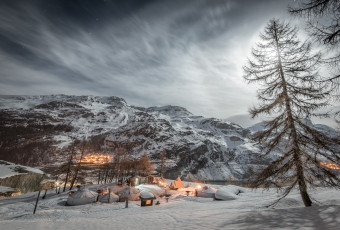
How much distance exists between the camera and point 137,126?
649ft

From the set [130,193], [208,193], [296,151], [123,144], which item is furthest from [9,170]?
[123,144]

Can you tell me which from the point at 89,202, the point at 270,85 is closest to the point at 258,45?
the point at 270,85

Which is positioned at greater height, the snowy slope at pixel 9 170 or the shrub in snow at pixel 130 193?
the snowy slope at pixel 9 170

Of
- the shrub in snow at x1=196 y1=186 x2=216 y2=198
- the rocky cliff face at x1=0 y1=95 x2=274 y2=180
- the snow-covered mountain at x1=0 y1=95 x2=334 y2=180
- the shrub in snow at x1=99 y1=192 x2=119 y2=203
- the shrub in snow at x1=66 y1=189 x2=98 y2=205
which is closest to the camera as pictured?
the shrub in snow at x1=66 y1=189 x2=98 y2=205

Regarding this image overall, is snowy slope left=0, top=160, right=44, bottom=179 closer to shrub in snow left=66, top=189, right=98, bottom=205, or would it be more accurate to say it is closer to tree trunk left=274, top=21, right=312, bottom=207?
shrub in snow left=66, top=189, right=98, bottom=205

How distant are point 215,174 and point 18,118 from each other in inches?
8174

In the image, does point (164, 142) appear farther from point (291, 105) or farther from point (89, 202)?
point (291, 105)

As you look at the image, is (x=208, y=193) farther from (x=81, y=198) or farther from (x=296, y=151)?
(x=296, y=151)

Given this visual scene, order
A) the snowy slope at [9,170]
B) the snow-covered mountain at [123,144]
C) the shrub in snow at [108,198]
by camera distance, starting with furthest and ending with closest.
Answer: the snow-covered mountain at [123,144] < the snowy slope at [9,170] < the shrub in snow at [108,198]

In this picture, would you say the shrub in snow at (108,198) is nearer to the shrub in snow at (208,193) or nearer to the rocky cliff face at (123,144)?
the shrub in snow at (208,193)

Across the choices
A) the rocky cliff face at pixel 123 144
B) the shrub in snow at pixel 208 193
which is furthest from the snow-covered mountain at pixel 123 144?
the shrub in snow at pixel 208 193

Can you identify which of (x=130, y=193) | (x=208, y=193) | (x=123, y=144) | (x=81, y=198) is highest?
(x=123, y=144)

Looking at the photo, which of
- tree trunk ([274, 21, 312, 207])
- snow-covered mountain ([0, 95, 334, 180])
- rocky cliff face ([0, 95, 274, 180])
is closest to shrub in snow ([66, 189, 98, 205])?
tree trunk ([274, 21, 312, 207])

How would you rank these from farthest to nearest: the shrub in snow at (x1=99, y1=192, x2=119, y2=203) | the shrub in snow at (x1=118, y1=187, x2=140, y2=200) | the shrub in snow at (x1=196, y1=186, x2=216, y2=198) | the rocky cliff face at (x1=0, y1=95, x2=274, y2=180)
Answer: the rocky cliff face at (x1=0, y1=95, x2=274, y2=180)
the shrub in snow at (x1=118, y1=187, x2=140, y2=200)
the shrub in snow at (x1=196, y1=186, x2=216, y2=198)
the shrub in snow at (x1=99, y1=192, x2=119, y2=203)
